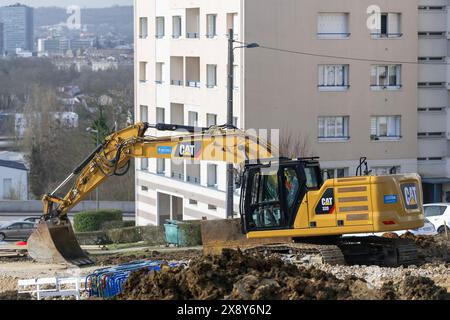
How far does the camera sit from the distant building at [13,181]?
9006 cm

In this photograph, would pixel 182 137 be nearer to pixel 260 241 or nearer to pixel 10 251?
pixel 260 241

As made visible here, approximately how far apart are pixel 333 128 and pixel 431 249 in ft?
76.6

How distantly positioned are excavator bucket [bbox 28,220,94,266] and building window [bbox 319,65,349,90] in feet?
74.1

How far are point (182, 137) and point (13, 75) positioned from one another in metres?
128

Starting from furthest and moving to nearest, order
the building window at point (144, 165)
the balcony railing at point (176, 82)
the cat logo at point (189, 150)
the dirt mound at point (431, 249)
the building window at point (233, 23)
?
the building window at point (144, 165), the balcony railing at point (176, 82), the building window at point (233, 23), the cat logo at point (189, 150), the dirt mound at point (431, 249)

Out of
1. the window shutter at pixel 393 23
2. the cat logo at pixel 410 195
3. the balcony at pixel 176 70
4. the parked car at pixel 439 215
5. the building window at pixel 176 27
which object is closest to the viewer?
the cat logo at pixel 410 195

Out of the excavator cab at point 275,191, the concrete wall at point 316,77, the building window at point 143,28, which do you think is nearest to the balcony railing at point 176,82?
the building window at point 143,28

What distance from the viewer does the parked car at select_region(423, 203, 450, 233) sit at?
3859cm

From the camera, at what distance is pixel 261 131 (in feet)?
165

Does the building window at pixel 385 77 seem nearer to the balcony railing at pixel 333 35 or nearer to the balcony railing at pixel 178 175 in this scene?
the balcony railing at pixel 333 35

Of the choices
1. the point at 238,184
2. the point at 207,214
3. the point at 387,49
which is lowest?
the point at 207,214

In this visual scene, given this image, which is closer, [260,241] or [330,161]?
[260,241]

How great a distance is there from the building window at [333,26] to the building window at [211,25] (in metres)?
4.77

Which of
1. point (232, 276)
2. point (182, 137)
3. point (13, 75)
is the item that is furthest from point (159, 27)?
point (13, 75)
